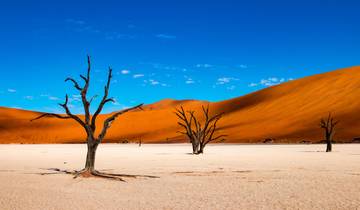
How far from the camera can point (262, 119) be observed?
7131cm

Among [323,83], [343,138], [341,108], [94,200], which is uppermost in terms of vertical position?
[323,83]

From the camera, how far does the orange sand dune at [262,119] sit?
57812 millimetres

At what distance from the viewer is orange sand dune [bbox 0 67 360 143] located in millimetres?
57812

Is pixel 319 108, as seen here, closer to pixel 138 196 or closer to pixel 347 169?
pixel 347 169

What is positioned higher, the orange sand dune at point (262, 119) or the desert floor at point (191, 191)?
the orange sand dune at point (262, 119)

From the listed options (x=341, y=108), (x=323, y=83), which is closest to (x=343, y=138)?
(x=341, y=108)

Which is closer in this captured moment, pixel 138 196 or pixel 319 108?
pixel 138 196

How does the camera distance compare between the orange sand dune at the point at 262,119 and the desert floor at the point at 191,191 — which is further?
the orange sand dune at the point at 262,119

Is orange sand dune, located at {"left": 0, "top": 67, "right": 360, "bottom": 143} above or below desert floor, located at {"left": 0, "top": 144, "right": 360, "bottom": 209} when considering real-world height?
above

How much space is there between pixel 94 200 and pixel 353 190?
542 cm

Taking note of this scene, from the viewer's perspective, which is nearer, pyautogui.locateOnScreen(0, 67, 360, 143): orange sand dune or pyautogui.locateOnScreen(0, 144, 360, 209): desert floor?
pyautogui.locateOnScreen(0, 144, 360, 209): desert floor

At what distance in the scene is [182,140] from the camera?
2594 inches

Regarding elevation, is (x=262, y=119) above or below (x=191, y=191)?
above

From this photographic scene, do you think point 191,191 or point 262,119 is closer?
point 191,191
